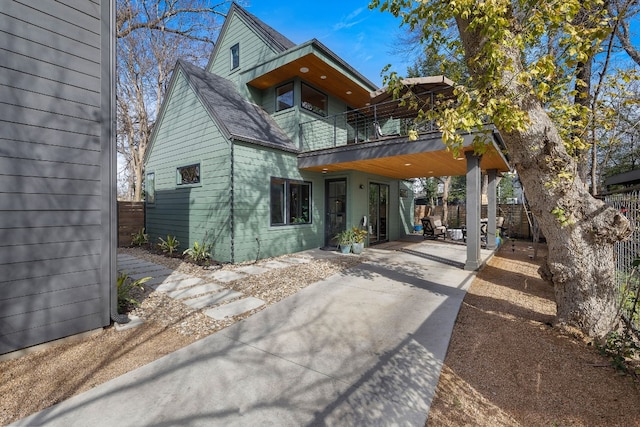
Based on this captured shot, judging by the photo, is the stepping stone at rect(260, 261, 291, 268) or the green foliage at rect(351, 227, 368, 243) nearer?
the stepping stone at rect(260, 261, 291, 268)

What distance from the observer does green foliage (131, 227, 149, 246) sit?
392 inches

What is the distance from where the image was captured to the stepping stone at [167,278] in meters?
5.45

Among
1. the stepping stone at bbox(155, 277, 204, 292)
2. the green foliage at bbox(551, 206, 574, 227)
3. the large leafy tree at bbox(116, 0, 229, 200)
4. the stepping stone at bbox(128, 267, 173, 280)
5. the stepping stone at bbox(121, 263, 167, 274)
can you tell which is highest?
the large leafy tree at bbox(116, 0, 229, 200)

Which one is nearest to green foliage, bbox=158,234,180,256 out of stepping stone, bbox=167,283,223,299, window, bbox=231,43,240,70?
stepping stone, bbox=167,283,223,299

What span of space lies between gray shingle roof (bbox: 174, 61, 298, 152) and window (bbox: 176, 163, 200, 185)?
1.67m

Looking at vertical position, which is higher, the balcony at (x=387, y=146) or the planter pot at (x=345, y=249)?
the balcony at (x=387, y=146)

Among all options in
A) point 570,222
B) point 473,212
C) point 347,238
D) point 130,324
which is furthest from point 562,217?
point 347,238

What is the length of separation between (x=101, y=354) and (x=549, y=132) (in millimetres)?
5376

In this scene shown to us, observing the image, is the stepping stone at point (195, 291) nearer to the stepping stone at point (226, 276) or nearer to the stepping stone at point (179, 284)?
the stepping stone at point (179, 284)

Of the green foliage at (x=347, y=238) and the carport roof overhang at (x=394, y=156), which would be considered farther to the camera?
the green foliage at (x=347, y=238)

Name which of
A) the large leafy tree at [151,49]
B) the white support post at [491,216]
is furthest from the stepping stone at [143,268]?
the large leafy tree at [151,49]

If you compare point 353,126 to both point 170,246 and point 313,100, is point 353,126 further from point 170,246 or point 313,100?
point 170,246

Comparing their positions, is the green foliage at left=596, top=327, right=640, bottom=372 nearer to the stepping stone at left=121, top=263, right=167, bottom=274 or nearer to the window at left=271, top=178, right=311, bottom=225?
the window at left=271, top=178, right=311, bottom=225

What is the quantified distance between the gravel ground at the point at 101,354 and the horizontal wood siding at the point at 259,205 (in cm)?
253
